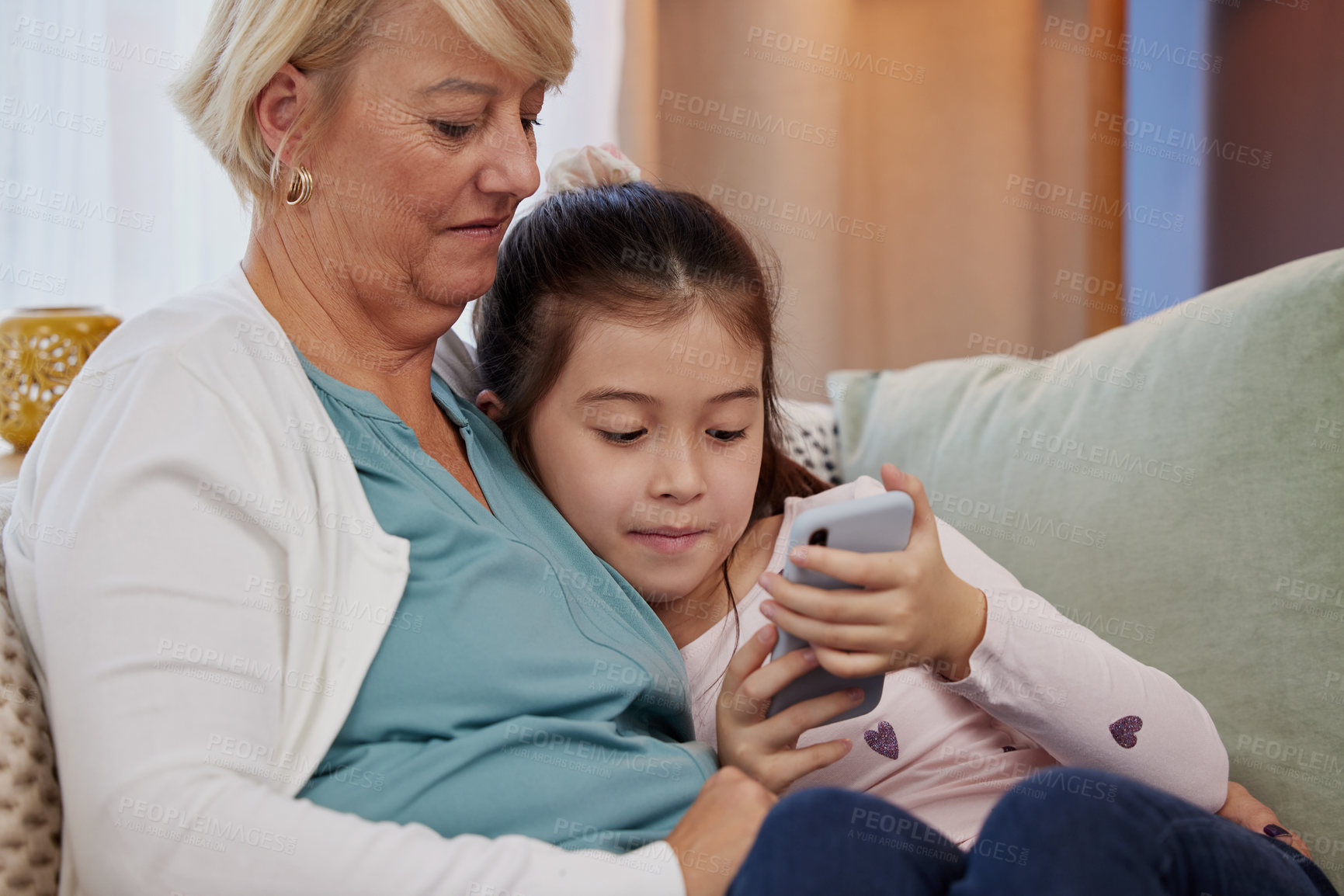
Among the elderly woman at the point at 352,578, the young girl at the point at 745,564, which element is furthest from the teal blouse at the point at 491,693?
the young girl at the point at 745,564

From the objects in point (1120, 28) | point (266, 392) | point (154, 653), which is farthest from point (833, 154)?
point (154, 653)

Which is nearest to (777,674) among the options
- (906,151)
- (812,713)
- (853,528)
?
(812,713)

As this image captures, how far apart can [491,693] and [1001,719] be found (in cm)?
49

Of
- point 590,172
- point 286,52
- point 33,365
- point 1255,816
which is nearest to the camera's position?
point 286,52

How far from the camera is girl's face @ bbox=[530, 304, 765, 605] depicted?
1.06 m

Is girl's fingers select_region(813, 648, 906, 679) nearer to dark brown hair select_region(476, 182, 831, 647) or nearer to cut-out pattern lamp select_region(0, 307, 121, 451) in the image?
dark brown hair select_region(476, 182, 831, 647)

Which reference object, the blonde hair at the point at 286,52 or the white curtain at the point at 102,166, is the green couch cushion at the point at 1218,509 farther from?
the white curtain at the point at 102,166

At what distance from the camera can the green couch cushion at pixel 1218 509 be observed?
1.08 m

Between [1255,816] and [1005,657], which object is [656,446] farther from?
[1255,816]

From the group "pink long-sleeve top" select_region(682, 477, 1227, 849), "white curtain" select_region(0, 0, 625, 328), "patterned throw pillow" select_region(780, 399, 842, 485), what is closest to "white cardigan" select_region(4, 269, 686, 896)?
"pink long-sleeve top" select_region(682, 477, 1227, 849)

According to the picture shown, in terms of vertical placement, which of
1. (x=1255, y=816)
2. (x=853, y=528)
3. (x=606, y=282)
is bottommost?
(x=1255, y=816)

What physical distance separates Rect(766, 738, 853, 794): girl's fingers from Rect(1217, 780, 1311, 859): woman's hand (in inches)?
16.4

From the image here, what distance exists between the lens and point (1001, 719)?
3.27 feet

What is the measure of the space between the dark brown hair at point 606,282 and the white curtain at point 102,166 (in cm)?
109
